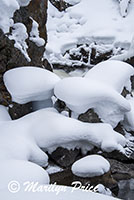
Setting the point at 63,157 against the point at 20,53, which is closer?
the point at 63,157

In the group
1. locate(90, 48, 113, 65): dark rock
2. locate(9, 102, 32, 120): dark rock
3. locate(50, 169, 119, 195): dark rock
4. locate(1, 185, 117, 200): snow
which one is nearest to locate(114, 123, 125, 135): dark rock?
locate(50, 169, 119, 195): dark rock

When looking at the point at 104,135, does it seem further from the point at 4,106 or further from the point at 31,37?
the point at 31,37

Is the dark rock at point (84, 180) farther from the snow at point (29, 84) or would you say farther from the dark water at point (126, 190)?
the snow at point (29, 84)

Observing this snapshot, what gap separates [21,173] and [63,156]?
4.41 ft

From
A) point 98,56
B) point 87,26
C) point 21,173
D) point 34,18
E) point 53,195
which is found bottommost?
point 98,56

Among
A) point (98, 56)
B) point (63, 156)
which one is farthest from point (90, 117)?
point (98, 56)

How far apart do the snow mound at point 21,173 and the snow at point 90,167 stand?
51cm

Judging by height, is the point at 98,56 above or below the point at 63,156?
below

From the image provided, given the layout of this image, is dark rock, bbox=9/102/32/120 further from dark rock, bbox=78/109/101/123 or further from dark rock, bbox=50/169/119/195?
dark rock, bbox=50/169/119/195

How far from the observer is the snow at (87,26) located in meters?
10.8

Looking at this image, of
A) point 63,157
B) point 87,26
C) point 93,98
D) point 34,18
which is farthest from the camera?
point 87,26

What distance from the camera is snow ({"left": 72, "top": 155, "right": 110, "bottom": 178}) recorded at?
3.74 meters

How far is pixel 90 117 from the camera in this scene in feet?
16.8

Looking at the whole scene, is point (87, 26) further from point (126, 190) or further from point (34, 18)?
point (126, 190)
